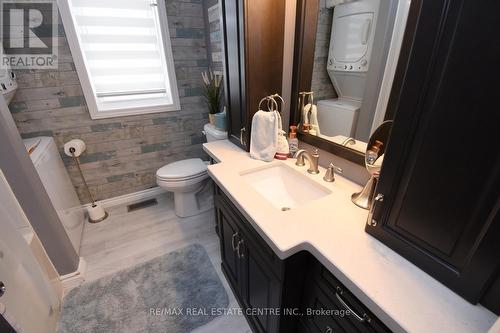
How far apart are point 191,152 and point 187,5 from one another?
1.45 m

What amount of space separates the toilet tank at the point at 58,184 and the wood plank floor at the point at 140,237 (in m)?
0.15

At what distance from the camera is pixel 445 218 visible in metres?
0.58

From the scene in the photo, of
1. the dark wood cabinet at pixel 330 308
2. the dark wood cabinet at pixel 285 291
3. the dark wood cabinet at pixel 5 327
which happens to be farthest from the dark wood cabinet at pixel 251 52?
the dark wood cabinet at pixel 5 327

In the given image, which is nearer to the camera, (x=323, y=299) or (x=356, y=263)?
(x=356, y=263)

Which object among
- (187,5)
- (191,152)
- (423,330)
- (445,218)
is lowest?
(191,152)

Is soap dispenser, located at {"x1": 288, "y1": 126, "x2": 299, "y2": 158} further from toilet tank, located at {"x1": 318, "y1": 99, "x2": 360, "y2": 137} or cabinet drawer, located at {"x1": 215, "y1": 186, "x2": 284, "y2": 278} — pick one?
cabinet drawer, located at {"x1": 215, "y1": 186, "x2": 284, "y2": 278}

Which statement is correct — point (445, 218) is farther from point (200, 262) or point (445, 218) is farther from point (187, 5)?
point (187, 5)

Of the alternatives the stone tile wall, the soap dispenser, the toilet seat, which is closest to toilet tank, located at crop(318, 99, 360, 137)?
the soap dispenser

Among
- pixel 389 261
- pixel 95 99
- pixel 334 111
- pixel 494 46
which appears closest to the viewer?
pixel 494 46

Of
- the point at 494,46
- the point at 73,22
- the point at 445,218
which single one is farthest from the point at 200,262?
the point at 73,22

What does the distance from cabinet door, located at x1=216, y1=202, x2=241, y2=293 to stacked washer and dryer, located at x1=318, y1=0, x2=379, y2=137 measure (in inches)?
29.2

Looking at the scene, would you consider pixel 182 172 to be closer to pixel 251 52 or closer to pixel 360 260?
pixel 251 52

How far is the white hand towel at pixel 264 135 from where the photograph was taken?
129cm

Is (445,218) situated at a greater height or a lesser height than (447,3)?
lesser
